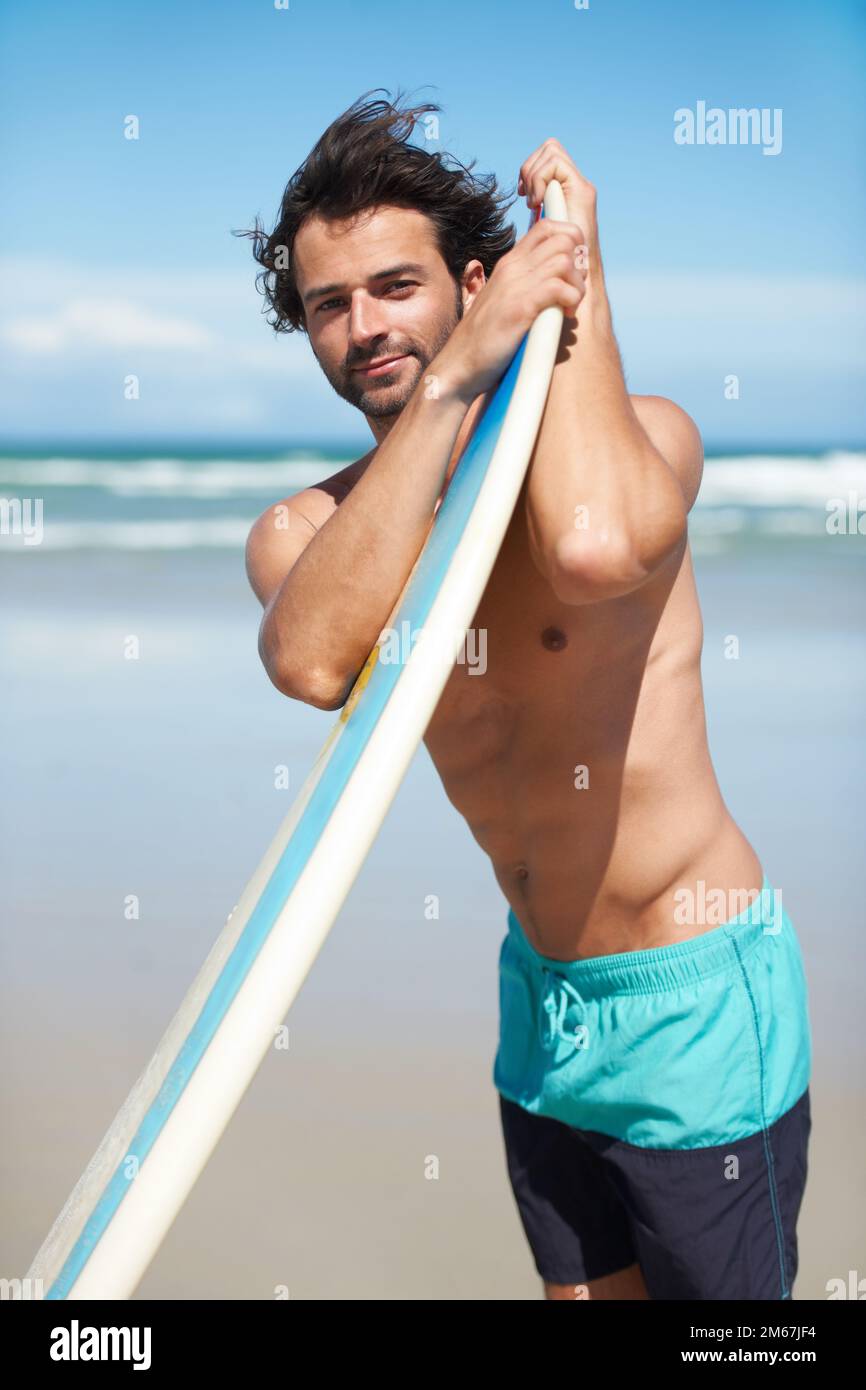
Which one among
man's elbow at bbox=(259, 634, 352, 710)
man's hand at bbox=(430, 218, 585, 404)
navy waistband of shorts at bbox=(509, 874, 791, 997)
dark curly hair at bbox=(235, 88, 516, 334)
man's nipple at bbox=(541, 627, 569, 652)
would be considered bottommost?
navy waistband of shorts at bbox=(509, 874, 791, 997)

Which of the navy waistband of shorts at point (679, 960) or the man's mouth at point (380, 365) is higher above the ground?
the man's mouth at point (380, 365)

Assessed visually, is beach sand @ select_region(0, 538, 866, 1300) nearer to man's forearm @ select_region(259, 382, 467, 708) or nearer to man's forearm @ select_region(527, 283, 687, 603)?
man's forearm @ select_region(259, 382, 467, 708)

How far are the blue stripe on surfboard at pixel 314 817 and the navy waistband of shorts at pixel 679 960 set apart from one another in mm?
602

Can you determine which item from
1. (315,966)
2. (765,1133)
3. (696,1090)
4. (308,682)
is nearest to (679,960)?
(696,1090)

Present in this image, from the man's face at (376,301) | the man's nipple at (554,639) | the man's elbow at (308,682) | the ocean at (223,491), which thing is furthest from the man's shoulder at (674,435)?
the ocean at (223,491)

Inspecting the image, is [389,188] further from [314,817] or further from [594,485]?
[314,817]

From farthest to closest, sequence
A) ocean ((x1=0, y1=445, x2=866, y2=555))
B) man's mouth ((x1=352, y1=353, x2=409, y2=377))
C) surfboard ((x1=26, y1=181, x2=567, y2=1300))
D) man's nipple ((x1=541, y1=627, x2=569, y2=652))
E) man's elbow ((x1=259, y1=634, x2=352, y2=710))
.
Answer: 1. ocean ((x1=0, y1=445, x2=866, y2=555))
2. man's mouth ((x1=352, y1=353, x2=409, y2=377))
3. man's nipple ((x1=541, y1=627, x2=569, y2=652))
4. man's elbow ((x1=259, y1=634, x2=352, y2=710))
5. surfboard ((x1=26, y1=181, x2=567, y2=1300))

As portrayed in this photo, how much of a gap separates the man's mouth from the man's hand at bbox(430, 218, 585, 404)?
0.47 m

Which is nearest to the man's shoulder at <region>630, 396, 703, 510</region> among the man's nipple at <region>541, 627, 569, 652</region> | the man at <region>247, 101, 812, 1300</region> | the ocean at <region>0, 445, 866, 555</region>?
the man at <region>247, 101, 812, 1300</region>

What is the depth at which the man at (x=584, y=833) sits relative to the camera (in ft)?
5.46

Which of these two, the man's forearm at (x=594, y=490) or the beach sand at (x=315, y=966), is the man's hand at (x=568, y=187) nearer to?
the man's forearm at (x=594, y=490)

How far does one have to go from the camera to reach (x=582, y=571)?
1326 millimetres

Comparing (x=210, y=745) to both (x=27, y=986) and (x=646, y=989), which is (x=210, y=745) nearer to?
(x=27, y=986)

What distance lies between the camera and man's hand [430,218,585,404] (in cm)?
133
